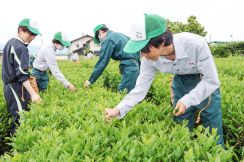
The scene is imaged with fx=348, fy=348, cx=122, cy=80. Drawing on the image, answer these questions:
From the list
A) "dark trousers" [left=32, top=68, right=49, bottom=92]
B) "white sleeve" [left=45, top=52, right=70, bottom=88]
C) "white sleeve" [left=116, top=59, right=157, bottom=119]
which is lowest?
"dark trousers" [left=32, top=68, right=49, bottom=92]

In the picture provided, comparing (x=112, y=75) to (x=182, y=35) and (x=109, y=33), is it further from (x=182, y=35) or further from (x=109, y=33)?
(x=182, y=35)

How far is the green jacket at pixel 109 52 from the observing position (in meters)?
5.69

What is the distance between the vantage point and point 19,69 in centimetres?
466

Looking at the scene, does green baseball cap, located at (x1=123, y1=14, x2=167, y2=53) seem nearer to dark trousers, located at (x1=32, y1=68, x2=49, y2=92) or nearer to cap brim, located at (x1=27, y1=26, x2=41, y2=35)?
cap brim, located at (x1=27, y1=26, x2=41, y2=35)

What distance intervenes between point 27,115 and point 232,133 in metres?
2.44

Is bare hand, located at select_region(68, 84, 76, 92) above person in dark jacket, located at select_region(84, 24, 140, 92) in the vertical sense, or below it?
below

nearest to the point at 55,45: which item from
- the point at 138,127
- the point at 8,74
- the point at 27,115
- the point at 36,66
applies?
the point at 36,66

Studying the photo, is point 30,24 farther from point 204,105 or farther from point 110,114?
point 204,105

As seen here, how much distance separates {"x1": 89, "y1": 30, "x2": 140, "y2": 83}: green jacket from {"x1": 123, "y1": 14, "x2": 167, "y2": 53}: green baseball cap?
9.02 feet

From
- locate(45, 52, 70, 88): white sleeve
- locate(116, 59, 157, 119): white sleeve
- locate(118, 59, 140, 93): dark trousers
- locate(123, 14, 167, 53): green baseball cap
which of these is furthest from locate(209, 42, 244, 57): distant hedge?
locate(123, 14, 167, 53): green baseball cap

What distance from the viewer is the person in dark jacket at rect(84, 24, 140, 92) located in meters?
5.75

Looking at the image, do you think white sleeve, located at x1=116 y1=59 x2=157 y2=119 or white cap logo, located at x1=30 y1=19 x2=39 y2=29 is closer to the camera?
white sleeve, located at x1=116 y1=59 x2=157 y2=119

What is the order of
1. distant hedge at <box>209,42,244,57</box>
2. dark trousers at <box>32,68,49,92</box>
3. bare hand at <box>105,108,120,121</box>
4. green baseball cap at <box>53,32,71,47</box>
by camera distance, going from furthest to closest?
distant hedge at <box>209,42,244,57</box> → dark trousers at <box>32,68,49,92</box> → green baseball cap at <box>53,32,71,47</box> → bare hand at <box>105,108,120,121</box>

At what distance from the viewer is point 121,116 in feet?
11.1
